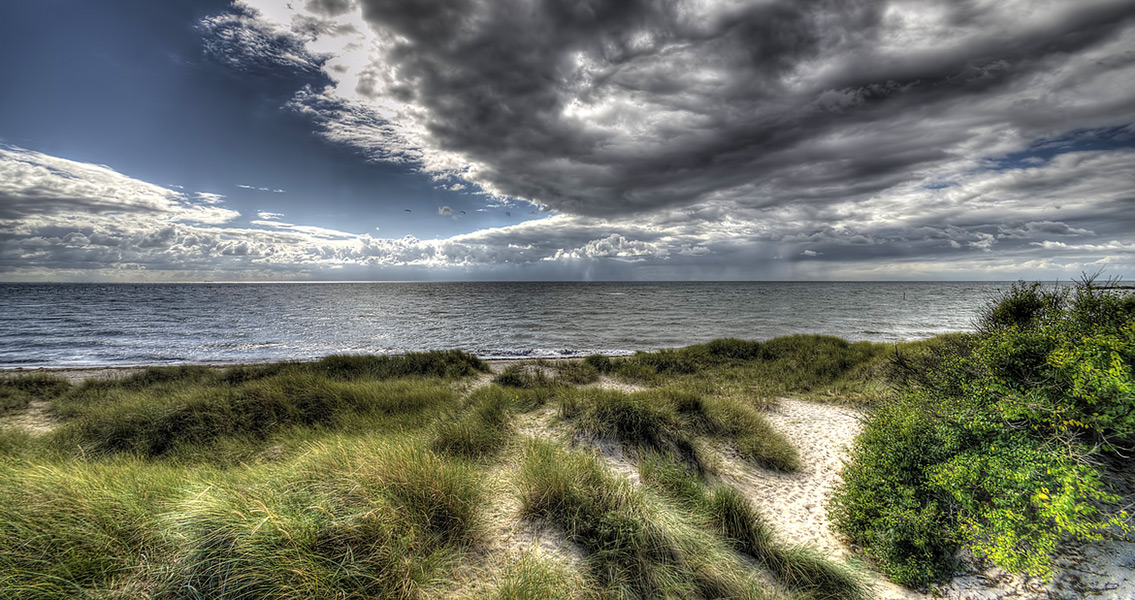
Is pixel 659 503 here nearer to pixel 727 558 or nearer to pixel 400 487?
pixel 727 558

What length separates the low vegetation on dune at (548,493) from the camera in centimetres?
341

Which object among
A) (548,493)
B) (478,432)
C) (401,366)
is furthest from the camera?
(401,366)

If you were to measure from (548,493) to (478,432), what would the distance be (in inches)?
109

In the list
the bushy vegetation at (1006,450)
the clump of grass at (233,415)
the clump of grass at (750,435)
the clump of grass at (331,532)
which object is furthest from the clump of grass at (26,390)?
the bushy vegetation at (1006,450)

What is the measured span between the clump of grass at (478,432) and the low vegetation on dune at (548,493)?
52 mm

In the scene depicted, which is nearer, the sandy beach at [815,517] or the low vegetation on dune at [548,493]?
the low vegetation on dune at [548,493]

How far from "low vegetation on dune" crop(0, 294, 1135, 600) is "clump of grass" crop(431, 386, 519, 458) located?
0.05m

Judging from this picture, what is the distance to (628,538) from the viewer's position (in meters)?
4.56

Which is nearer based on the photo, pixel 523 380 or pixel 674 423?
pixel 674 423

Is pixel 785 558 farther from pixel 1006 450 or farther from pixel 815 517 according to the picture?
pixel 1006 450

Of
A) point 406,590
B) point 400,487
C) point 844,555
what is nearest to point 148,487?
point 400,487

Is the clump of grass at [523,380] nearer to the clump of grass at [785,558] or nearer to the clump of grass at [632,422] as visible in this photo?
the clump of grass at [632,422]

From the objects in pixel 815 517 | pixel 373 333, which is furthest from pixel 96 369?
pixel 815 517

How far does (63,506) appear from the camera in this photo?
369 cm
